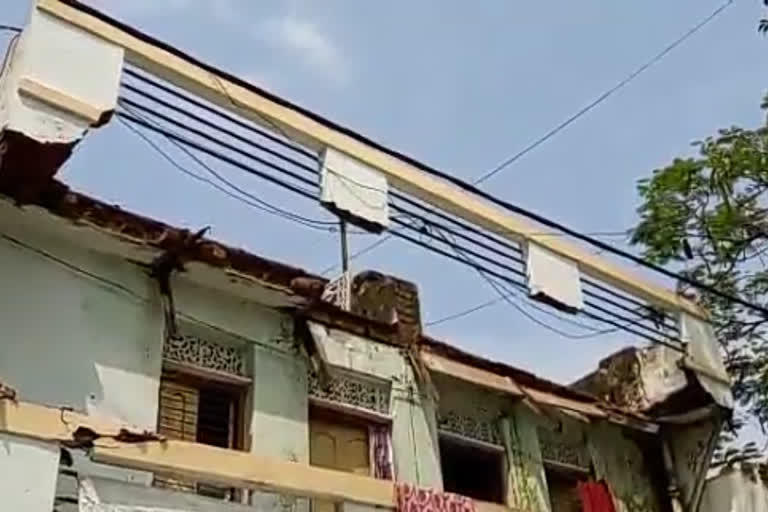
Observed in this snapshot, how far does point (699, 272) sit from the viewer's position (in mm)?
13539

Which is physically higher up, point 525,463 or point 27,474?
point 525,463

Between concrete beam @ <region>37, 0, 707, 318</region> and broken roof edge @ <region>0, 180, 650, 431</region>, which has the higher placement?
concrete beam @ <region>37, 0, 707, 318</region>

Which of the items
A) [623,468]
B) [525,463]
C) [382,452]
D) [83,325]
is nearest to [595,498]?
[525,463]

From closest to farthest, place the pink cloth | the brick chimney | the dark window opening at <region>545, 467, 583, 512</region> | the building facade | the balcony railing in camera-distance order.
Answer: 1. the balcony railing
2. the building facade
3. the pink cloth
4. the brick chimney
5. the dark window opening at <region>545, 467, 583, 512</region>

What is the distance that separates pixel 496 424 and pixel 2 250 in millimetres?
5248

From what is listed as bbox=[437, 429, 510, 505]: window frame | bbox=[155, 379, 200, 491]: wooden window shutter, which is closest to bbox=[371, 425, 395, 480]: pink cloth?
bbox=[437, 429, 510, 505]: window frame

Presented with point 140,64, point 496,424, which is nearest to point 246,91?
point 140,64

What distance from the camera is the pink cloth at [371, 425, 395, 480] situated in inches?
381

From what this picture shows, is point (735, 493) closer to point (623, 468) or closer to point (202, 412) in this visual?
point (623, 468)

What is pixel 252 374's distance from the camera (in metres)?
9.15

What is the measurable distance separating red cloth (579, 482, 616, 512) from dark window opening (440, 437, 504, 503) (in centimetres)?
96

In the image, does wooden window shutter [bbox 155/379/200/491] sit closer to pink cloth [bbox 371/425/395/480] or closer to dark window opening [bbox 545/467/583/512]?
pink cloth [bbox 371/425/395/480]

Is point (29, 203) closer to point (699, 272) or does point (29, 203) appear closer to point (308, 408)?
point (308, 408)

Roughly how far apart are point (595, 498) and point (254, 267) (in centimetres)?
447
